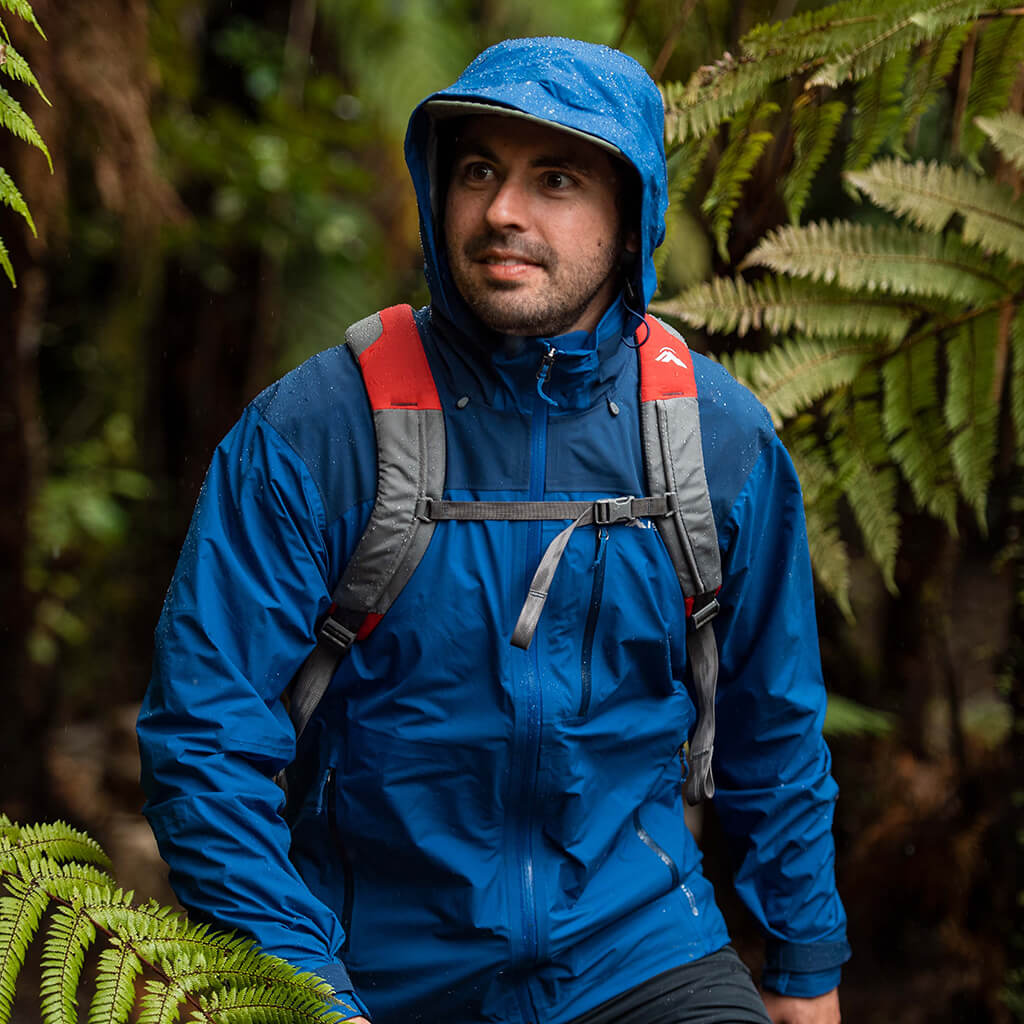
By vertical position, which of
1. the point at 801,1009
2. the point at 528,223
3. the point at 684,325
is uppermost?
the point at 528,223

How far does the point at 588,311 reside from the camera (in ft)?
7.22

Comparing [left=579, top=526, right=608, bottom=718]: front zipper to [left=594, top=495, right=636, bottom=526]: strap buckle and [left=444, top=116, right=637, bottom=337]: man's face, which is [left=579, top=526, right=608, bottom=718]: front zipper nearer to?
[left=594, top=495, right=636, bottom=526]: strap buckle

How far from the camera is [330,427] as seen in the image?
1.97 m

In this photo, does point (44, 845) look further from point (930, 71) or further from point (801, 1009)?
point (930, 71)

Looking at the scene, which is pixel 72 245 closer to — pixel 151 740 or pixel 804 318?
pixel 804 318

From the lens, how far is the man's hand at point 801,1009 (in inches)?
90.9

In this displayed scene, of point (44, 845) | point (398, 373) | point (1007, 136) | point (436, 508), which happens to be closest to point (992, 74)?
point (1007, 136)

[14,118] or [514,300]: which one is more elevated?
[14,118]

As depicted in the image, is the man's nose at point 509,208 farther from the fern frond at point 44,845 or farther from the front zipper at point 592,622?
the fern frond at point 44,845

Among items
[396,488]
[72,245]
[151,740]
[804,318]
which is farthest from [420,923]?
[72,245]

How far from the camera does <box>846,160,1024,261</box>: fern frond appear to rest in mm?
2857

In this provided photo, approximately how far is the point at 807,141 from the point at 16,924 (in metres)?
2.41

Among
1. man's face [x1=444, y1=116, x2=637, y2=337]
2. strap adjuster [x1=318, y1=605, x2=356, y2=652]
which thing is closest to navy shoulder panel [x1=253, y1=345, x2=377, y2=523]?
strap adjuster [x1=318, y1=605, x2=356, y2=652]

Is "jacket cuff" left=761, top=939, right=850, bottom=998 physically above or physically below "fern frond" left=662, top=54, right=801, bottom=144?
below
